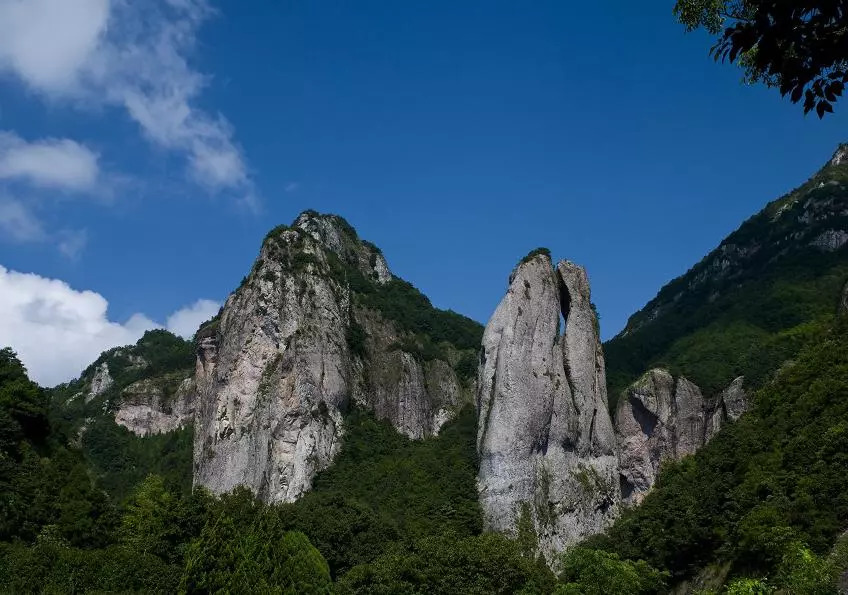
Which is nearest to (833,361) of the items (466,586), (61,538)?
(466,586)

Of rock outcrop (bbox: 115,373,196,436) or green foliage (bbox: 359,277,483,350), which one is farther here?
rock outcrop (bbox: 115,373,196,436)

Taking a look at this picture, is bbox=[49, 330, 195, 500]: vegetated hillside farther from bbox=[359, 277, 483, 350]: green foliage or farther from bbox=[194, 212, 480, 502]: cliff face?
bbox=[359, 277, 483, 350]: green foliage

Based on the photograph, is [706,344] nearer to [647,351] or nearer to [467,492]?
[647,351]

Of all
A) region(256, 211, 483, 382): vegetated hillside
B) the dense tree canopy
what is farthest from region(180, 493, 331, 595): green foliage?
region(256, 211, 483, 382): vegetated hillside

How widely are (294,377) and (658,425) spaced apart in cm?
3518

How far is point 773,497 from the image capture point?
35969 mm

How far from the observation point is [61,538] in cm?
4106

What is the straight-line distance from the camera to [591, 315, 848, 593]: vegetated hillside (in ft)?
103

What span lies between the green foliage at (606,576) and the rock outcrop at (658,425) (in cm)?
4012

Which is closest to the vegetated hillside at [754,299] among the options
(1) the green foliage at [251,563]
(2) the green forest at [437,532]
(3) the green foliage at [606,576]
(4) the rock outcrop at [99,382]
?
(2) the green forest at [437,532]

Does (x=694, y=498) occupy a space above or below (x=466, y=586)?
above

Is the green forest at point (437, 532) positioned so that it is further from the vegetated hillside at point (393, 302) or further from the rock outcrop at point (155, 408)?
the rock outcrop at point (155, 408)

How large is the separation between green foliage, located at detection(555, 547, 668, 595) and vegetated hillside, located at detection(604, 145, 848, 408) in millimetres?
38726

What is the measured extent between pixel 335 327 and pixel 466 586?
44.6 metres
